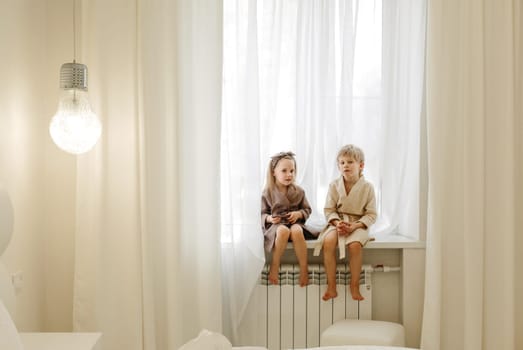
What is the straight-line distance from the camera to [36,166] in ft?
10.1

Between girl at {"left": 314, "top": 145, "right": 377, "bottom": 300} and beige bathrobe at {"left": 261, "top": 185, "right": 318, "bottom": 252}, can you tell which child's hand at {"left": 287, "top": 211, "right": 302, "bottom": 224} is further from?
girl at {"left": 314, "top": 145, "right": 377, "bottom": 300}

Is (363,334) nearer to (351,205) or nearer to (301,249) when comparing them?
(301,249)

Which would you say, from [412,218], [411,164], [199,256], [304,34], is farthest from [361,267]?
[304,34]

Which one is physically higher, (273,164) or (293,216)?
(273,164)

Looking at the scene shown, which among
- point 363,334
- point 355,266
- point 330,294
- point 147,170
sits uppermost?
point 147,170

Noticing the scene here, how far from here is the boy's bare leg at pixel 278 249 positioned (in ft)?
10.9

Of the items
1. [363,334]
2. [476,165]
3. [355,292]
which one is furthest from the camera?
[355,292]

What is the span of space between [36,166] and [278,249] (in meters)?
1.30

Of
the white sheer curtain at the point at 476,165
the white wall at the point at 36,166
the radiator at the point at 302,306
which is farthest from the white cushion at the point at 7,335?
the white sheer curtain at the point at 476,165

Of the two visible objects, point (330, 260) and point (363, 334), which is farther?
point (330, 260)

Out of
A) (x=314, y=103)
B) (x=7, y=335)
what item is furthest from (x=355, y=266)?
(x=7, y=335)

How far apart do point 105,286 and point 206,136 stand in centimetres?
91

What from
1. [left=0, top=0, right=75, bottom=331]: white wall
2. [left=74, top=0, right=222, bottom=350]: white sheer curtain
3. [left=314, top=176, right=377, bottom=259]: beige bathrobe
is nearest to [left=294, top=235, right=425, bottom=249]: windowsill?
[left=314, top=176, right=377, bottom=259]: beige bathrobe

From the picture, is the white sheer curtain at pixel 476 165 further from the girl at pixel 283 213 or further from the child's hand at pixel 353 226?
the girl at pixel 283 213
